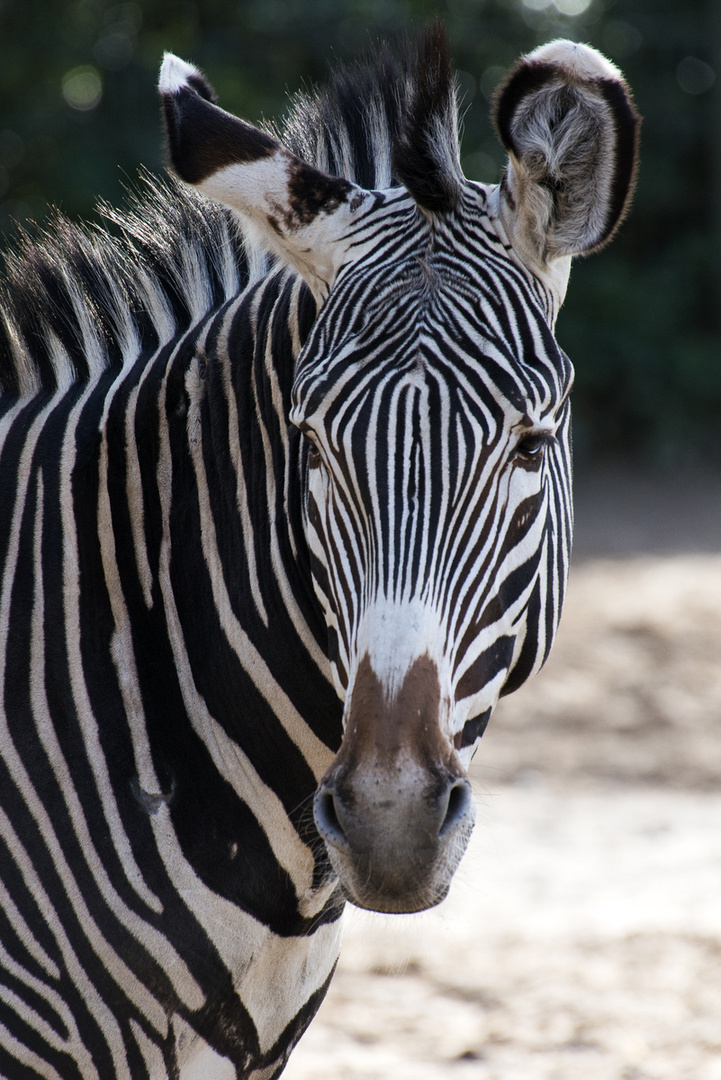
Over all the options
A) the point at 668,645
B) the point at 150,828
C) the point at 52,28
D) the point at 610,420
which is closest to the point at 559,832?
the point at 668,645

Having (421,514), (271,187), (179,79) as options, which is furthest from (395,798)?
(179,79)

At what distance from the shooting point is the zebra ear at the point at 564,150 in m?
2.06

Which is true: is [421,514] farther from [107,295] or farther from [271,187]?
[107,295]

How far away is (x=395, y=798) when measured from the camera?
1812 millimetres

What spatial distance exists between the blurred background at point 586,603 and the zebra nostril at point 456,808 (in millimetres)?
589

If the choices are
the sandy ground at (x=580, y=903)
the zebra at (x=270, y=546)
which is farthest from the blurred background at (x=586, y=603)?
the zebra at (x=270, y=546)

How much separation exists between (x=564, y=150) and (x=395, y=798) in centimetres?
138

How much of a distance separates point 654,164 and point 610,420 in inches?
183

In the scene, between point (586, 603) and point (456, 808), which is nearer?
point (456, 808)

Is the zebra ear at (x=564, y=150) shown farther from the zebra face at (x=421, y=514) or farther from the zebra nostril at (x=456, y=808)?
the zebra nostril at (x=456, y=808)

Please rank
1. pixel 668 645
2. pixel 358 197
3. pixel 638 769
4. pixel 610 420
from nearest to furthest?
pixel 358 197 → pixel 638 769 → pixel 668 645 → pixel 610 420

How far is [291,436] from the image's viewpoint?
2330 millimetres

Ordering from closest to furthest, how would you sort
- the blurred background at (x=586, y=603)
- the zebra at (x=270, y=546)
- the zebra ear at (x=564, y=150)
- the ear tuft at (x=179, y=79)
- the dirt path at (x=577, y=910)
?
the zebra at (x=270, y=546) < the zebra ear at (x=564, y=150) < the ear tuft at (x=179, y=79) < the dirt path at (x=577, y=910) < the blurred background at (x=586, y=603)

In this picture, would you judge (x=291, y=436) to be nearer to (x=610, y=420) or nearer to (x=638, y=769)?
(x=638, y=769)
